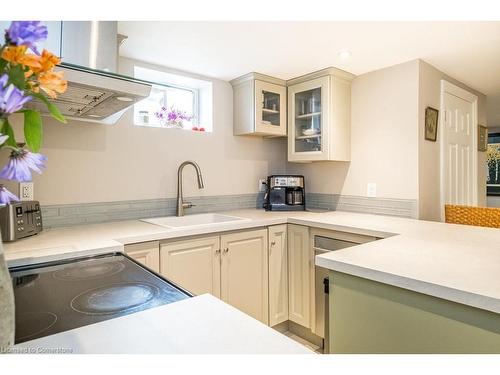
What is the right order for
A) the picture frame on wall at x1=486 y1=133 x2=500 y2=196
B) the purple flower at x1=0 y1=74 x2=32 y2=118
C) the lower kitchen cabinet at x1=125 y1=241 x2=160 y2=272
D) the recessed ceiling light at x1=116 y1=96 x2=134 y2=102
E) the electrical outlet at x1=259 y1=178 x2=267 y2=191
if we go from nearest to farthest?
the purple flower at x1=0 y1=74 x2=32 y2=118, the recessed ceiling light at x1=116 y1=96 x2=134 y2=102, the lower kitchen cabinet at x1=125 y1=241 x2=160 y2=272, the electrical outlet at x1=259 y1=178 x2=267 y2=191, the picture frame on wall at x1=486 y1=133 x2=500 y2=196

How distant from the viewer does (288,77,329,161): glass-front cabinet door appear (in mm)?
2604

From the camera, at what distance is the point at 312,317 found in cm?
223

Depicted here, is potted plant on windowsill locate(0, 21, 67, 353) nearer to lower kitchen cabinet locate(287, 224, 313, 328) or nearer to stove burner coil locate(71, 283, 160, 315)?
stove burner coil locate(71, 283, 160, 315)

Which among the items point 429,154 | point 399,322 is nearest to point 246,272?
point 399,322

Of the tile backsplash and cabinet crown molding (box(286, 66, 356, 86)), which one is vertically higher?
cabinet crown molding (box(286, 66, 356, 86))

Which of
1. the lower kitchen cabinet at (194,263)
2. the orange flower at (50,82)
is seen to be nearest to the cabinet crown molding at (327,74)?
the lower kitchen cabinet at (194,263)

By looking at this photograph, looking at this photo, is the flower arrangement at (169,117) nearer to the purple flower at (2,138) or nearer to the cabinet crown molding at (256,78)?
the cabinet crown molding at (256,78)

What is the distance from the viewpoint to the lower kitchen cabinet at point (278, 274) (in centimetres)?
230

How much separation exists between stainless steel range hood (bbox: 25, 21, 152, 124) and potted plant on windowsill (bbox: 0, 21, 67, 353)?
84cm

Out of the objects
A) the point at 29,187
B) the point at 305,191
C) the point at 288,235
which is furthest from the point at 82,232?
the point at 305,191

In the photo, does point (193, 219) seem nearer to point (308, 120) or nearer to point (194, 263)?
point (194, 263)

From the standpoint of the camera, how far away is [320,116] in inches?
104

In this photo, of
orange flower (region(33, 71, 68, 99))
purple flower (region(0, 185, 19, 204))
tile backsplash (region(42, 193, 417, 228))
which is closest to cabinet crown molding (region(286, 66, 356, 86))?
tile backsplash (region(42, 193, 417, 228))

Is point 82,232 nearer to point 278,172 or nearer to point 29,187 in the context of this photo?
point 29,187
